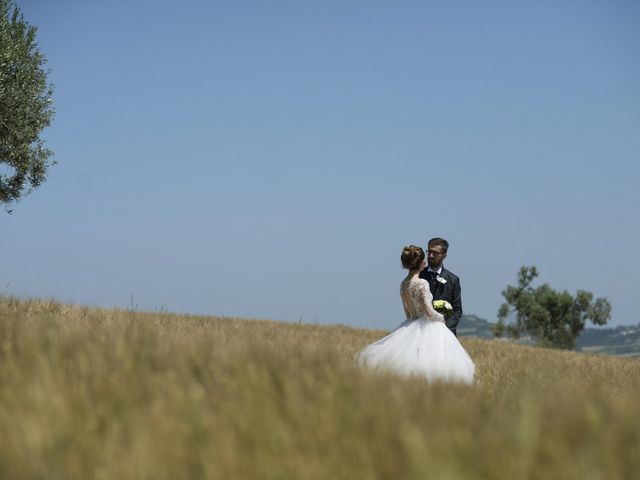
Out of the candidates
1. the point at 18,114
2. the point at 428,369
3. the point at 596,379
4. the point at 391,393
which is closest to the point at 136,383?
the point at 391,393

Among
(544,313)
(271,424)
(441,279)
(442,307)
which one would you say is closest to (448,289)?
(441,279)

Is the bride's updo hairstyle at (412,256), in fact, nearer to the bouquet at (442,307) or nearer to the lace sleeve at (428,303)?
the lace sleeve at (428,303)

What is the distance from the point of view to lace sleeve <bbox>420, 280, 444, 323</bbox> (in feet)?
38.4

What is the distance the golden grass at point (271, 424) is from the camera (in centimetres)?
286

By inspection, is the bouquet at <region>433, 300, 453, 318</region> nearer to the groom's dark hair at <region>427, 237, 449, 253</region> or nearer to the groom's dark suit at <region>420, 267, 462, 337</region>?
A: the groom's dark suit at <region>420, 267, 462, 337</region>

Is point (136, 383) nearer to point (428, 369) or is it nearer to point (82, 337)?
point (82, 337)

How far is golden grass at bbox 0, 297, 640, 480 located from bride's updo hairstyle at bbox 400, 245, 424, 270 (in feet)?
22.8

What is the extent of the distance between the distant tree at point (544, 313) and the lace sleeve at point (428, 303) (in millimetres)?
71112

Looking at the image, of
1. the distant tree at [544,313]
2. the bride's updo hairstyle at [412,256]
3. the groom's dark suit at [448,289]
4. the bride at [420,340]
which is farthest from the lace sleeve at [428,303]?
the distant tree at [544,313]

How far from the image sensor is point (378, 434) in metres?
3.23

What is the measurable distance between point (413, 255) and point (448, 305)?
140 cm

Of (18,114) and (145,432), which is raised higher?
(18,114)

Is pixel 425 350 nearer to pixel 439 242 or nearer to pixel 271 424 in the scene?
pixel 439 242

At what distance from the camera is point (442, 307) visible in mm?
12219
